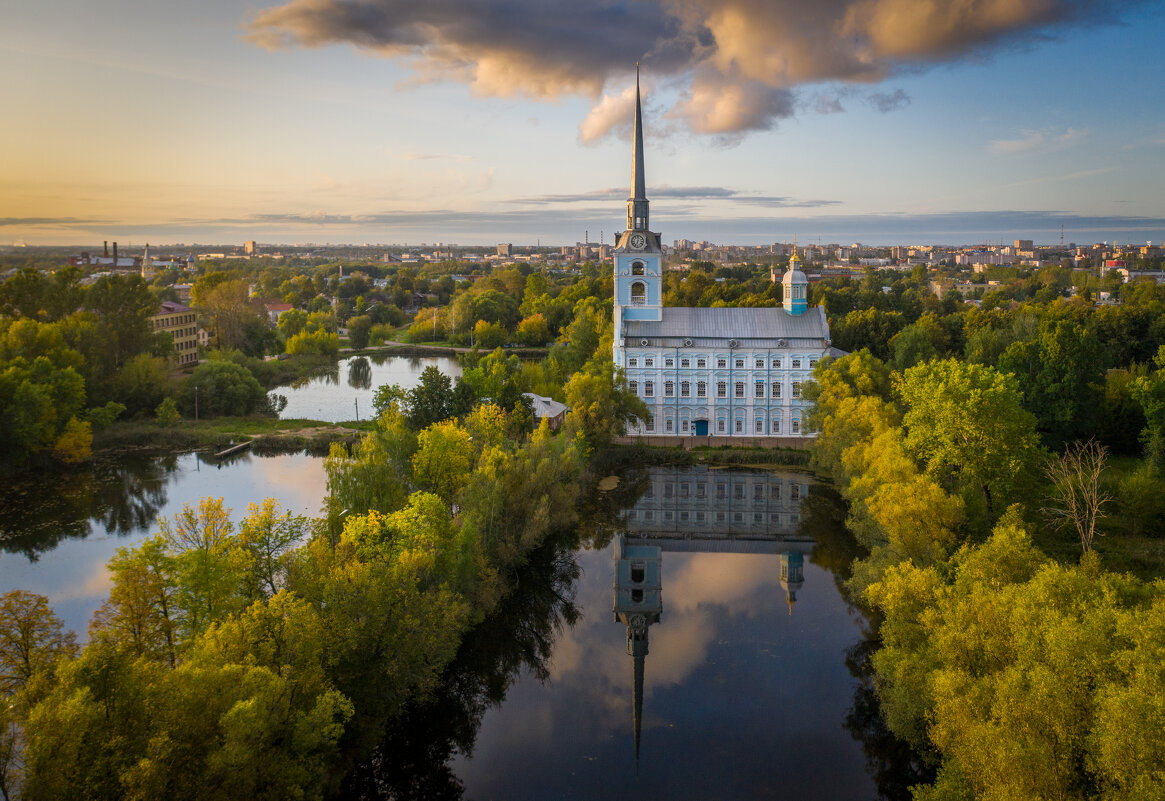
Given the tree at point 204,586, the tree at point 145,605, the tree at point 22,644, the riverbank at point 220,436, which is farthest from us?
the riverbank at point 220,436

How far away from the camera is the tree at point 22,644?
539 inches

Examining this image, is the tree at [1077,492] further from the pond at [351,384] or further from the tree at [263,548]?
the pond at [351,384]

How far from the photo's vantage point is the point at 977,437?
25.2m

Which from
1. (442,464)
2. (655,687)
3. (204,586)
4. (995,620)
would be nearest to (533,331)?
(442,464)

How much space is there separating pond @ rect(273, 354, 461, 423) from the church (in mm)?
11589

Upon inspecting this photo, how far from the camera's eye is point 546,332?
89.2m

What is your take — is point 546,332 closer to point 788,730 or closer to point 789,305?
point 789,305

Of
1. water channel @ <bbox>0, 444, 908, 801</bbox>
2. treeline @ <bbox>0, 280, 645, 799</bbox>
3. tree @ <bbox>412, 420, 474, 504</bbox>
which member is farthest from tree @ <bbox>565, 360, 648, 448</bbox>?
treeline @ <bbox>0, 280, 645, 799</bbox>

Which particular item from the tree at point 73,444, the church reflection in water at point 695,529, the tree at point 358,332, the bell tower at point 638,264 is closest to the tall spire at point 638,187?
the bell tower at point 638,264

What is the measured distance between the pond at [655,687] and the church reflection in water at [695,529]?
0.12 meters

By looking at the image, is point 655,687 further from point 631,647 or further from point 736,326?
point 736,326

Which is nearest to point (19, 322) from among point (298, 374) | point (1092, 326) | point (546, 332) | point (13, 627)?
point (298, 374)

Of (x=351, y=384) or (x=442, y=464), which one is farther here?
(x=351, y=384)

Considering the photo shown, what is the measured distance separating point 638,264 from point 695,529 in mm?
19944
